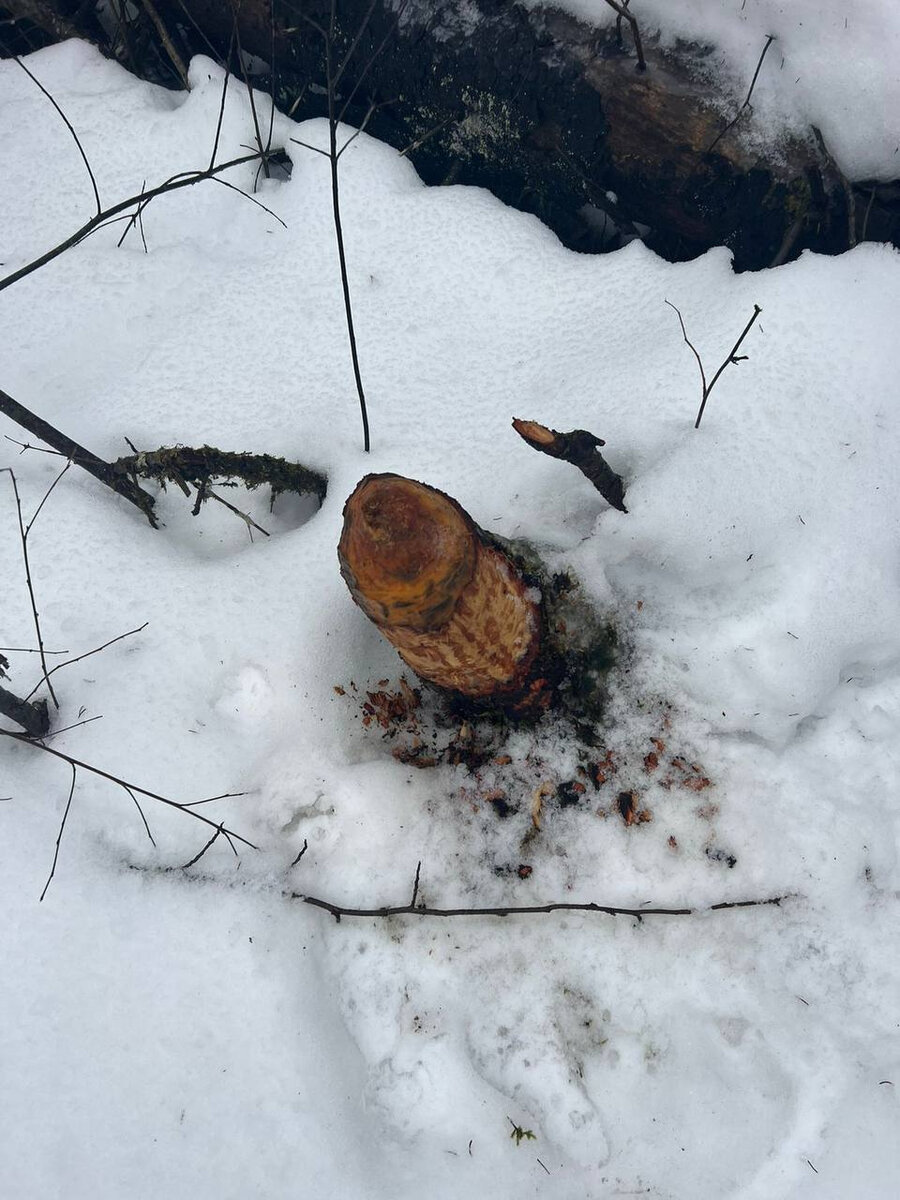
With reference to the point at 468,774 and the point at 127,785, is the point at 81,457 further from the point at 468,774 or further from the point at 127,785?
the point at 468,774

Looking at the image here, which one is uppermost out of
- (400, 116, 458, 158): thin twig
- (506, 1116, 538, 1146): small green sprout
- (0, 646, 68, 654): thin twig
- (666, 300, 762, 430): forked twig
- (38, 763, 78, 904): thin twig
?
(400, 116, 458, 158): thin twig

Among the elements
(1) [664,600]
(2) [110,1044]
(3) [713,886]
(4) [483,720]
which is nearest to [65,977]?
(2) [110,1044]

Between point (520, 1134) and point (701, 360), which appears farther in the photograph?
point (701, 360)

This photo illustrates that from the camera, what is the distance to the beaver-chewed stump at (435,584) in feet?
4.12

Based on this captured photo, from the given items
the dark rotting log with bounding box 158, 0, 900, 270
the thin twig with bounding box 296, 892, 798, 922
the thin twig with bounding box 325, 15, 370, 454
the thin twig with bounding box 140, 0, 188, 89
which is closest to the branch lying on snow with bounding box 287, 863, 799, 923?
the thin twig with bounding box 296, 892, 798, 922

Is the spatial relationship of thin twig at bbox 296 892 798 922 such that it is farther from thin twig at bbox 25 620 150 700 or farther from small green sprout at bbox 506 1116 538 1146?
thin twig at bbox 25 620 150 700

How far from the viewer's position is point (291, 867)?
1648 mm

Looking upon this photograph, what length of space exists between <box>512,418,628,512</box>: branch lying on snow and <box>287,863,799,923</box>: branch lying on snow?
3.15ft

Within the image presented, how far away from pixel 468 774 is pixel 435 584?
681 mm

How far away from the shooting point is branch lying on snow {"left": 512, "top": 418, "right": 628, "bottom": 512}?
148 cm

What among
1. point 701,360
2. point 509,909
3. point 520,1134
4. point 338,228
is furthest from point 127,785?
point 701,360

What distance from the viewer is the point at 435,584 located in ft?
4.22

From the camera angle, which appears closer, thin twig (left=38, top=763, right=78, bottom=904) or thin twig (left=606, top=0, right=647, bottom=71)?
thin twig (left=38, top=763, right=78, bottom=904)

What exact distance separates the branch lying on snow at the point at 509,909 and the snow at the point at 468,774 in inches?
1.1
